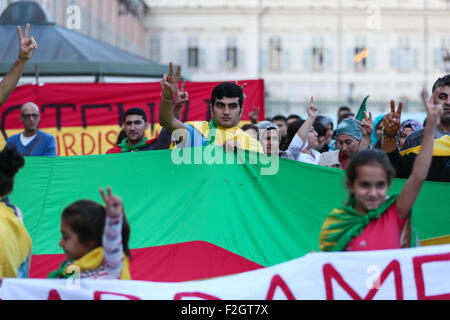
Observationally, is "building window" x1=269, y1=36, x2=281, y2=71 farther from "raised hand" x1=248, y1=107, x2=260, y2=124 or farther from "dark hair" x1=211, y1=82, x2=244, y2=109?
"dark hair" x1=211, y1=82, x2=244, y2=109

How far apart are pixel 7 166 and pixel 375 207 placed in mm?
1864

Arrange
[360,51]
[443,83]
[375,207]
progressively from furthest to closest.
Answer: [360,51] < [443,83] < [375,207]

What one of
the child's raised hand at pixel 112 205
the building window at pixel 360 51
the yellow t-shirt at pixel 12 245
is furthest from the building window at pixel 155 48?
the child's raised hand at pixel 112 205

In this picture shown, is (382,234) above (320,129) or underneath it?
underneath

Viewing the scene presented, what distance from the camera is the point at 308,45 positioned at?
4581 cm

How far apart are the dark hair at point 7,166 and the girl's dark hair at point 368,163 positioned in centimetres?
169

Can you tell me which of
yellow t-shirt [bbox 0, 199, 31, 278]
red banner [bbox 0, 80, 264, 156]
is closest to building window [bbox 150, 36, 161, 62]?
red banner [bbox 0, 80, 264, 156]

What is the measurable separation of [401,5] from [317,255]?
4652 centimetres

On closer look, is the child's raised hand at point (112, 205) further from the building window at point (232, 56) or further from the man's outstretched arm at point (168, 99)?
Result: the building window at point (232, 56)

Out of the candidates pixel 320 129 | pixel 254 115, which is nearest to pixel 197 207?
pixel 320 129

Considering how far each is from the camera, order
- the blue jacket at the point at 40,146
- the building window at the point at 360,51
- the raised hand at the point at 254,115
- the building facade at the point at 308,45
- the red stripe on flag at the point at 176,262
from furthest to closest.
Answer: the building facade at the point at 308,45 < the building window at the point at 360,51 < the raised hand at the point at 254,115 < the blue jacket at the point at 40,146 < the red stripe on flag at the point at 176,262

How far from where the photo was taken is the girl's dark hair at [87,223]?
128 inches

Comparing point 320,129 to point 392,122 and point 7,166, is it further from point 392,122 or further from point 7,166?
point 7,166

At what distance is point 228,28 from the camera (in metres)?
45.8
